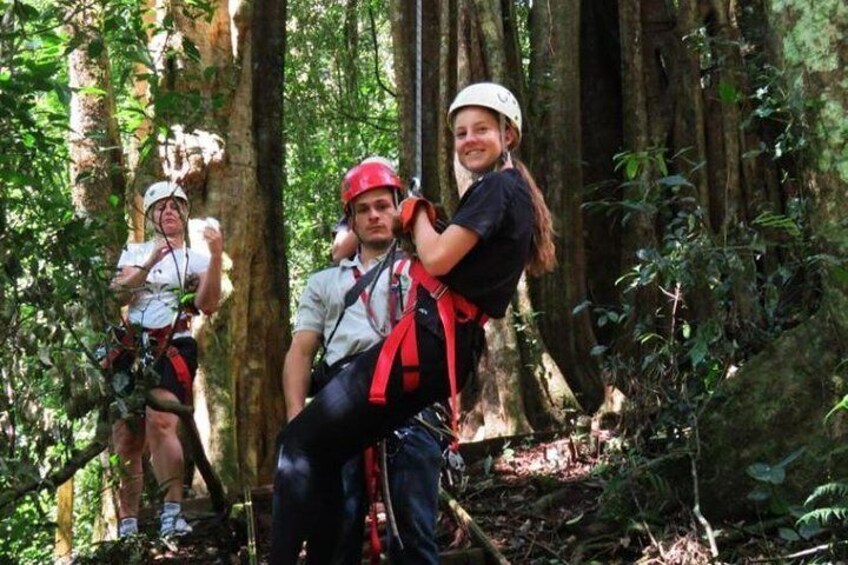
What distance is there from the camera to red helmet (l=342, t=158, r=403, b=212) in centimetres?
395

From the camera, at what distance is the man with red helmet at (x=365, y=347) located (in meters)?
3.74

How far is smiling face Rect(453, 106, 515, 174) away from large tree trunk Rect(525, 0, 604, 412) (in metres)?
4.73

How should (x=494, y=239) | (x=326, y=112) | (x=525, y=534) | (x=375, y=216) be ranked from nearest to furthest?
(x=494, y=239) → (x=375, y=216) → (x=525, y=534) → (x=326, y=112)

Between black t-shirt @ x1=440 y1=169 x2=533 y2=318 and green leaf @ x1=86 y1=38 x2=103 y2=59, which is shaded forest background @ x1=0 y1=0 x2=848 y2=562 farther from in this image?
black t-shirt @ x1=440 y1=169 x2=533 y2=318

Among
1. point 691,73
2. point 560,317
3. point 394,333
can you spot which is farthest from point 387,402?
point 691,73

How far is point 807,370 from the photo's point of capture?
15.6 feet

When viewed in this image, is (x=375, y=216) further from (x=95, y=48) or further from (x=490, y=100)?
(x=95, y=48)

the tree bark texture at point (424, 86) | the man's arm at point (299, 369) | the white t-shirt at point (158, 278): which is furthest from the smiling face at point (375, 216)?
the tree bark texture at point (424, 86)

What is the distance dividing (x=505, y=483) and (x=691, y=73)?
3.70 metres

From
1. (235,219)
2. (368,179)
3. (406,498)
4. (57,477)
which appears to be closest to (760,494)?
(406,498)

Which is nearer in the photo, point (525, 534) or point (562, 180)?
point (525, 534)

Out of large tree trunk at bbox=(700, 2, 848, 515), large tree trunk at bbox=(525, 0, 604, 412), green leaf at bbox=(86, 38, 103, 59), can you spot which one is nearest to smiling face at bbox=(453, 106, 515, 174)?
large tree trunk at bbox=(700, 2, 848, 515)

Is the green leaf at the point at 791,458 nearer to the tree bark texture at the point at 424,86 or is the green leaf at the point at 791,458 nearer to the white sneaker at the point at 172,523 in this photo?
the white sneaker at the point at 172,523

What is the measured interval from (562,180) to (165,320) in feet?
13.1
